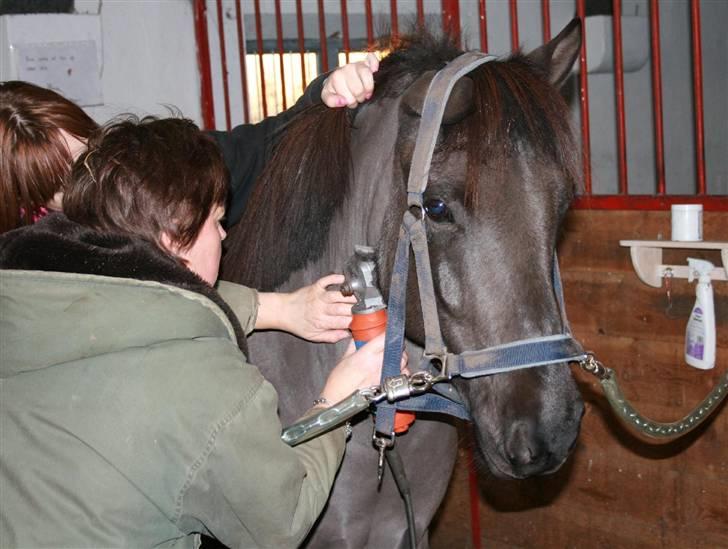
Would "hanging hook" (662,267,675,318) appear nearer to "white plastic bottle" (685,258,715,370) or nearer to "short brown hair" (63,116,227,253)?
"white plastic bottle" (685,258,715,370)

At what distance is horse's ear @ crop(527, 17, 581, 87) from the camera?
166 cm

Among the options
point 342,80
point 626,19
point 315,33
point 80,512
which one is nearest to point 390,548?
point 80,512

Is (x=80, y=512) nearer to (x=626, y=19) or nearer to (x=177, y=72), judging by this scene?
(x=177, y=72)

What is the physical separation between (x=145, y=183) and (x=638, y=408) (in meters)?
1.63

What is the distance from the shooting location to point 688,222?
6.74 feet

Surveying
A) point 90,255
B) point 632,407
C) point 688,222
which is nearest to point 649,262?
point 688,222

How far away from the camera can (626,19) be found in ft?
13.8

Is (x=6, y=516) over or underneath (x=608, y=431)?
over

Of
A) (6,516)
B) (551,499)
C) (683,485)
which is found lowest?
(551,499)

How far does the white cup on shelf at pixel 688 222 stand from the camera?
2.05 meters

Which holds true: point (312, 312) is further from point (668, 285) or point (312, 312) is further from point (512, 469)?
point (668, 285)

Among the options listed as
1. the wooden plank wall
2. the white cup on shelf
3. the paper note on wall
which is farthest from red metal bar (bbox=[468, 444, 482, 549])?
the paper note on wall

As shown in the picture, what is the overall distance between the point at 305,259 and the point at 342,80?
0.36m

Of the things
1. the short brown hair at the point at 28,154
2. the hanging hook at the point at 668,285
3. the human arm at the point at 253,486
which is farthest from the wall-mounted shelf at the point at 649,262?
the short brown hair at the point at 28,154
